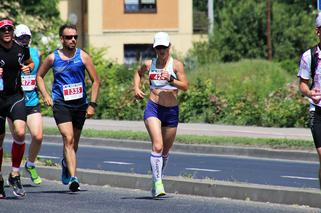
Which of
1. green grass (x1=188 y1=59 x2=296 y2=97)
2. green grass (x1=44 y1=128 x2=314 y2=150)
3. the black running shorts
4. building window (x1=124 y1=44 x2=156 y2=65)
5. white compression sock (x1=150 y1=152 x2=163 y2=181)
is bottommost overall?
building window (x1=124 y1=44 x2=156 y2=65)

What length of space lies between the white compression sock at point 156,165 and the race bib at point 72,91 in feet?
4.15

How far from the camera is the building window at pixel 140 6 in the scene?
54906 millimetres

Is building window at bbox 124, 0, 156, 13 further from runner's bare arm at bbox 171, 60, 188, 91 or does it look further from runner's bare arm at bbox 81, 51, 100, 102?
runner's bare arm at bbox 171, 60, 188, 91

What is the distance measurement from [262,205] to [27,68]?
9.98ft

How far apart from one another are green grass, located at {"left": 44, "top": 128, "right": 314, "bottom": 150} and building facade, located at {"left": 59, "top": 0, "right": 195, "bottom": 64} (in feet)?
93.4

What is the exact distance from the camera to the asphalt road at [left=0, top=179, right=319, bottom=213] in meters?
11.4

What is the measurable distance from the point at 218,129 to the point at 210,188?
1501 centimetres

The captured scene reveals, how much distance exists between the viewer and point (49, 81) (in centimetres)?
3709

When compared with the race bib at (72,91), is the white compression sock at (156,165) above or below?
below

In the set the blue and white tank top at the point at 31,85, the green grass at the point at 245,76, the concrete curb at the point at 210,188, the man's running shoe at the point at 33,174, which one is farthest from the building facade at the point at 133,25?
the man's running shoe at the point at 33,174

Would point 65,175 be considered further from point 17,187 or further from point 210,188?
point 210,188

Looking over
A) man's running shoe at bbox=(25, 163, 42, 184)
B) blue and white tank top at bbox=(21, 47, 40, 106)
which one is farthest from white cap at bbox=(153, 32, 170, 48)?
man's running shoe at bbox=(25, 163, 42, 184)

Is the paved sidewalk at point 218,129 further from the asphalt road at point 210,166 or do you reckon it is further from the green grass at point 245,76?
A: the green grass at point 245,76

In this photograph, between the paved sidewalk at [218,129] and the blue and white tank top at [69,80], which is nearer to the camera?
the blue and white tank top at [69,80]
